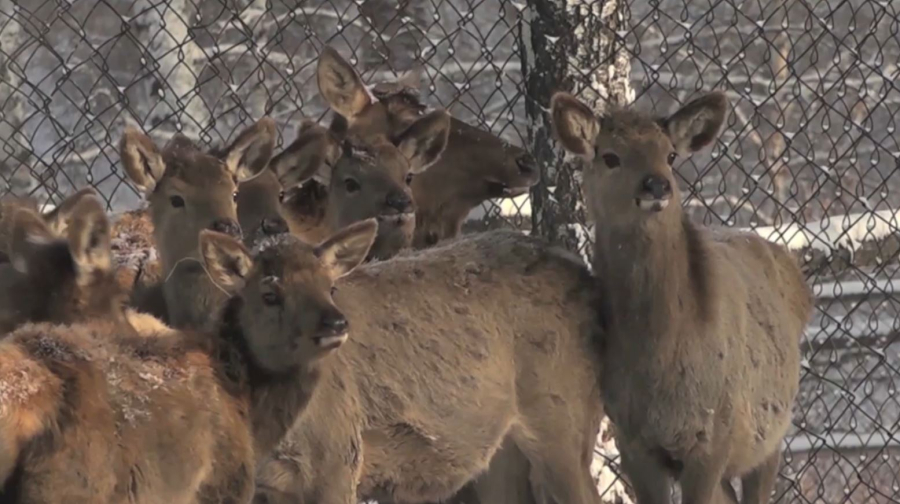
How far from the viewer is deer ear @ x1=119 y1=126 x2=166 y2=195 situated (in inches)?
254

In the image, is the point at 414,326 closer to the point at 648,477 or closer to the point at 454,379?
the point at 454,379

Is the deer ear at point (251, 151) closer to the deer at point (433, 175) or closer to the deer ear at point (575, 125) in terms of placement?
the deer at point (433, 175)

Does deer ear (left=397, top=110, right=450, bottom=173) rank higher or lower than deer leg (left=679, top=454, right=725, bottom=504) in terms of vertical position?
higher

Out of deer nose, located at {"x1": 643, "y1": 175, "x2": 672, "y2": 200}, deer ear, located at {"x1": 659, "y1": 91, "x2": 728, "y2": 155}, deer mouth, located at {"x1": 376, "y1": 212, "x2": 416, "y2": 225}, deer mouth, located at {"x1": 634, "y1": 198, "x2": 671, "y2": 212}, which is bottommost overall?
deer mouth, located at {"x1": 634, "y1": 198, "x2": 671, "y2": 212}

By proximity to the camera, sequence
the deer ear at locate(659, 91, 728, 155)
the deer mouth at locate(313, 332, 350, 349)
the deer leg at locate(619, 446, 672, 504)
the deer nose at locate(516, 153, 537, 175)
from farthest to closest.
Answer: the deer nose at locate(516, 153, 537, 175), the deer ear at locate(659, 91, 728, 155), the deer leg at locate(619, 446, 672, 504), the deer mouth at locate(313, 332, 350, 349)

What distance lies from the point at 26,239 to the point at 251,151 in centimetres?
102

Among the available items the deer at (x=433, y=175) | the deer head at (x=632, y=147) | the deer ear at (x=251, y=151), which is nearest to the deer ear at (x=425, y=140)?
the deer at (x=433, y=175)

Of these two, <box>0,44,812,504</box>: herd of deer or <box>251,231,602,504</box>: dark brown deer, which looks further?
<box>251,231,602,504</box>: dark brown deer

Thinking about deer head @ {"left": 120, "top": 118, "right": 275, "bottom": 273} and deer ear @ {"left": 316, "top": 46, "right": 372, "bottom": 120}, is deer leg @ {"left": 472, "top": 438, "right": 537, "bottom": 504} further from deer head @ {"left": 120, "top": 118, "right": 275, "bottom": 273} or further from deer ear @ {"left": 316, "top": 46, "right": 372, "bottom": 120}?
deer ear @ {"left": 316, "top": 46, "right": 372, "bottom": 120}

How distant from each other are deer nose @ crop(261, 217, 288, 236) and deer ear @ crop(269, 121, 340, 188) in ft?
0.79

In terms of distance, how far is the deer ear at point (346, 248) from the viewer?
5.59m

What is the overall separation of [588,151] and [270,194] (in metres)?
1.51

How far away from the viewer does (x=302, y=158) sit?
6.89m

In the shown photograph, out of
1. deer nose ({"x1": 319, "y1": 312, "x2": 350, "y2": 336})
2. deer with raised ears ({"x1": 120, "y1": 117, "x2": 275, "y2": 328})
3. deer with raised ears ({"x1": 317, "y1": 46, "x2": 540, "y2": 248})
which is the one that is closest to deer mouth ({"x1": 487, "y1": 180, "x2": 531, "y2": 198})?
deer with raised ears ({"x1": 317, "y1": 46, "x2": 540, "y2": 248})
